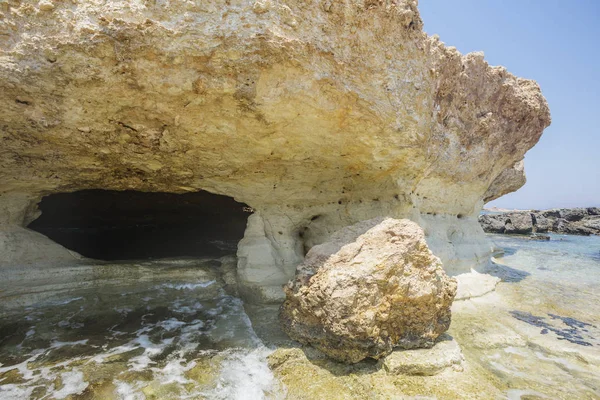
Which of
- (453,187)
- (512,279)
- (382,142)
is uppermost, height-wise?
(382,142)

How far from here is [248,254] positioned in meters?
5.15

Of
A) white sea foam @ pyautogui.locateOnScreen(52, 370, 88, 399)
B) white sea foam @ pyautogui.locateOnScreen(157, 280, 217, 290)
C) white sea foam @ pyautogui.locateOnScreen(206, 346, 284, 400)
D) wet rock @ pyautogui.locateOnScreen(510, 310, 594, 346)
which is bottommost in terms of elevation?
wet rock @ pyautogui.locateOnScreen(510, 310, 594, 346)

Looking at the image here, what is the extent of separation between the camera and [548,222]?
76.2 ft

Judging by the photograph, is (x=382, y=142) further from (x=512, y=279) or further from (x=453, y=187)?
(x=512, y=279)

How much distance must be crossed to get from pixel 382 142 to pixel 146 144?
127 inches

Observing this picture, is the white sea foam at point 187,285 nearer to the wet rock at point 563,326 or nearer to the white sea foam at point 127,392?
the white sea foam at point 127,392

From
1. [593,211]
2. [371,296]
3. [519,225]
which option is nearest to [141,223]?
[371,296]

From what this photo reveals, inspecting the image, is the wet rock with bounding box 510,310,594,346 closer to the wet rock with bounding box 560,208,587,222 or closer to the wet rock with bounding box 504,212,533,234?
the wet rock with bounding box 504,212,533,234

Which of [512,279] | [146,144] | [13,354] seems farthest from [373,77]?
[512,279]

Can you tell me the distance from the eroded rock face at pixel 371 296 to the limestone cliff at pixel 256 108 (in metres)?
1.35

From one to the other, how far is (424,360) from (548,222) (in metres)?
27.1

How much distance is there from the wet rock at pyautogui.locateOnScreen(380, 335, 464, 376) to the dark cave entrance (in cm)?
501

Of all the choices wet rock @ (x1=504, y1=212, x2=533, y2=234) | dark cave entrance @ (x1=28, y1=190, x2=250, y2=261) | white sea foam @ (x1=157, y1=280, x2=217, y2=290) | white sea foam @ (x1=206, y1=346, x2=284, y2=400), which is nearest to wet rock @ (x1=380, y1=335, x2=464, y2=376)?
white sea foam @ (x1=206, y1=346, x2=284, y2=400)

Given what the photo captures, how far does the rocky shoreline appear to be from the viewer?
20.7 m
